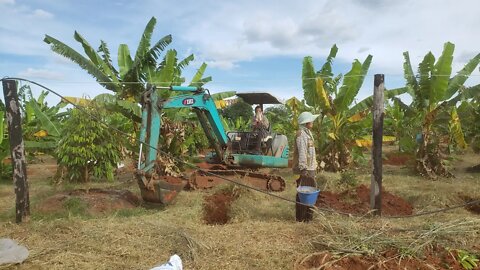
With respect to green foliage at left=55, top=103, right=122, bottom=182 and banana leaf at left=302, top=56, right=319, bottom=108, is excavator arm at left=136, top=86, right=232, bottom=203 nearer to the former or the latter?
green foliage at left=55, top=103, right=122, bottom=182

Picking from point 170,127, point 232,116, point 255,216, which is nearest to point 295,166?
point 255,216

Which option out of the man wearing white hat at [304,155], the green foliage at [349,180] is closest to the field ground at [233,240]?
the man wearing white hat at [304,155]

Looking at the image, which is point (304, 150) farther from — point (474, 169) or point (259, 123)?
point (474, 169)

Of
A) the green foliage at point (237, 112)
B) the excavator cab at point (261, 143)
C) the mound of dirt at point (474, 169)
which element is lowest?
the mound of dirt at point (474, 169)

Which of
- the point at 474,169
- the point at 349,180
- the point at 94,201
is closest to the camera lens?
the point at 94,201

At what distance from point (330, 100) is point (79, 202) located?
710cm

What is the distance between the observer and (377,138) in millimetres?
6109

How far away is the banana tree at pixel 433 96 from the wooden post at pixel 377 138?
425 cm

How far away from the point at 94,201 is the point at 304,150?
354cm

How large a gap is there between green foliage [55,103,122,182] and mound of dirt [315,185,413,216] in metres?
5.19

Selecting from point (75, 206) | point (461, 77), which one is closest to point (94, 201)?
point (75, 206)

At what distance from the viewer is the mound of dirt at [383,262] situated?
429 cm

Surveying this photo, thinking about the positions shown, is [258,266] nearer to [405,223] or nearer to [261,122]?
[405,223]

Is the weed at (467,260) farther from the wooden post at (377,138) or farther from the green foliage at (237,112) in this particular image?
the green foliage at (237,112)
